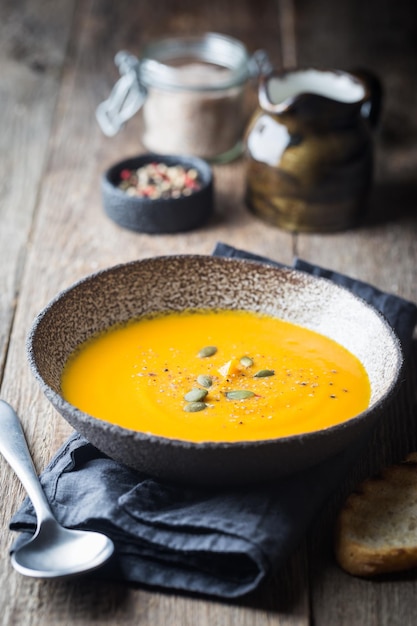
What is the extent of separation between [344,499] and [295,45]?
208cm

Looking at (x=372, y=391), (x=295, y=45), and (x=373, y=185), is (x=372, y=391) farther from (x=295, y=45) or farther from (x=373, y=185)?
(x=295, y=45)

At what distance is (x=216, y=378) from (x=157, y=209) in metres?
0.83

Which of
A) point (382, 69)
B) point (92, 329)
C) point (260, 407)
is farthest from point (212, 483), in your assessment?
point (382, 69)

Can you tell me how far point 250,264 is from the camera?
1712 mm

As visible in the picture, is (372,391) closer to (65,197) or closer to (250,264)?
(250,264)

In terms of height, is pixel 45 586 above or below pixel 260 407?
below

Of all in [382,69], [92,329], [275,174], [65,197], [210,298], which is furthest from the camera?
[382,69]

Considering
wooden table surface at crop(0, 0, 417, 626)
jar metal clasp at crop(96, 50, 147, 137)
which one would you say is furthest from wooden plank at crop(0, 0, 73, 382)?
jar metal clasp at crop(96, 50, 147, 137)

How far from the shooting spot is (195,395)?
140 centimetres

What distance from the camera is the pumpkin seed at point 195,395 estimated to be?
4.59ft

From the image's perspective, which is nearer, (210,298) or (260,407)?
(260,407)

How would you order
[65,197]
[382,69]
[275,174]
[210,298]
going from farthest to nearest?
[382,69], [65,197], [275,174], [210,298]

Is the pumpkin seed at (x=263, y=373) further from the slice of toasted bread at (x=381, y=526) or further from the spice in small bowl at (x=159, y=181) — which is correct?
the spice in small bowl at (x=159, y=181)

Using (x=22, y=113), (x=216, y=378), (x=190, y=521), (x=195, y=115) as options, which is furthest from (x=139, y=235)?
(x=190, y=521)
